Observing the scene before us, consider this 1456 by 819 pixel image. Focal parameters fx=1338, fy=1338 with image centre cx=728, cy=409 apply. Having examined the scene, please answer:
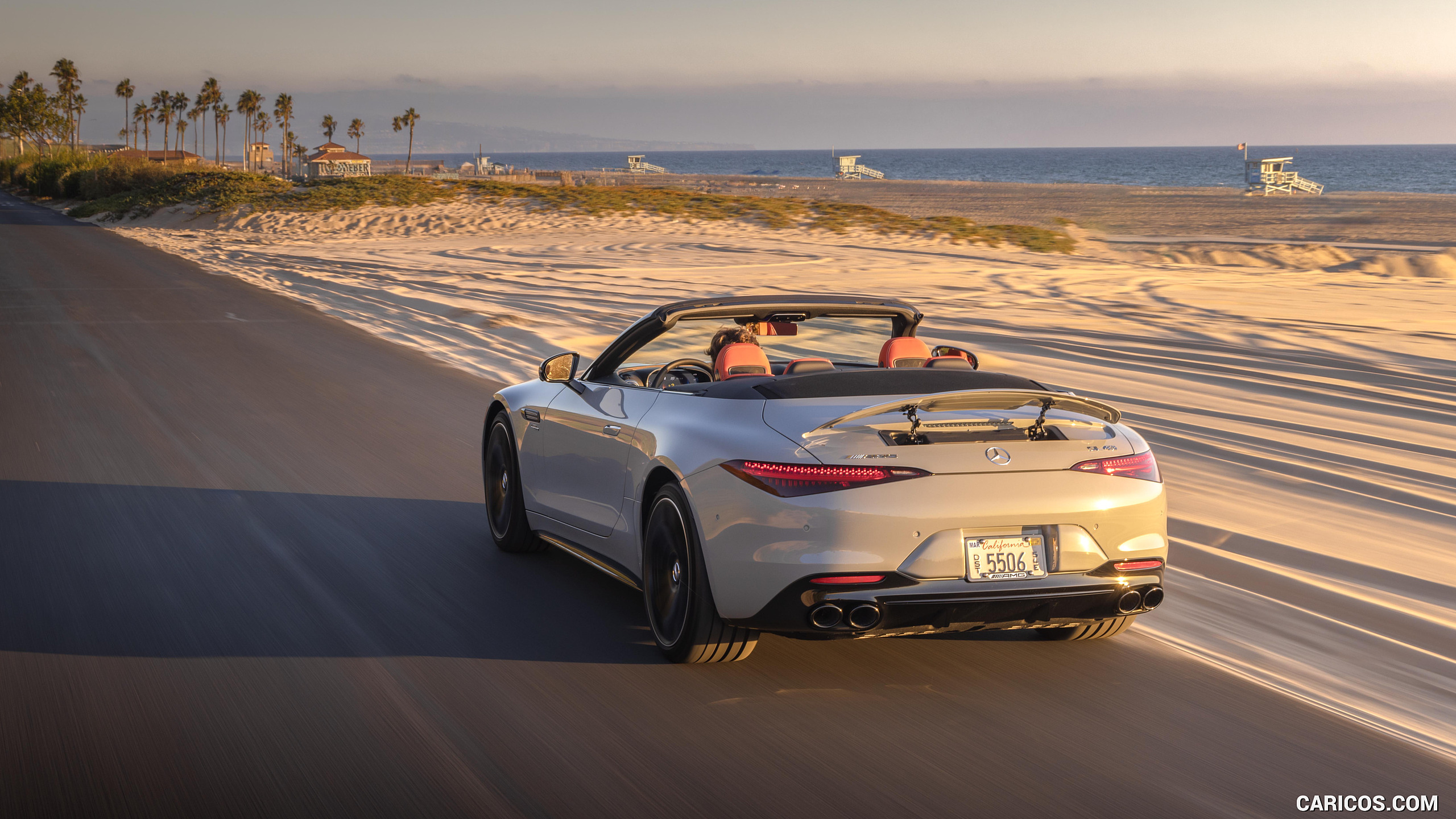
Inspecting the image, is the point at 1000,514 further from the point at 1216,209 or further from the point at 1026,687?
the point at 1216,209

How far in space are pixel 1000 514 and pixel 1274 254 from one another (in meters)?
31.9

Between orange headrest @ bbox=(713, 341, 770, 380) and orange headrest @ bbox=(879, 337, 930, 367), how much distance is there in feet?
1.99

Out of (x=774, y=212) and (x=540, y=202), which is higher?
(x=774, y=212)

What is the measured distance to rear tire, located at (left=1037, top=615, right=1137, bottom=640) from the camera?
18.2 feet

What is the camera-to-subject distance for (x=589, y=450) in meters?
5.98

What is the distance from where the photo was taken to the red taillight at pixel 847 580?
4492 millimetres

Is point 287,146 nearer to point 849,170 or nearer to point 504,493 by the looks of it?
point 849,170

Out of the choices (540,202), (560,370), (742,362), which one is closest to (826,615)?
(742,362)

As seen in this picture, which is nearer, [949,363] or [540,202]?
[949,363]

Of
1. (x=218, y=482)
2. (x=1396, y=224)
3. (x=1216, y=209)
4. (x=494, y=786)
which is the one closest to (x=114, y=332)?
(x=218, y=482)

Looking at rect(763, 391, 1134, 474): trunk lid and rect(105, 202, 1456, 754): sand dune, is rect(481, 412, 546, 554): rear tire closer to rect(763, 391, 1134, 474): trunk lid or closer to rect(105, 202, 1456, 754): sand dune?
rect(763, 391, 1134, 474): trunk lid

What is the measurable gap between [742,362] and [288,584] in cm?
240

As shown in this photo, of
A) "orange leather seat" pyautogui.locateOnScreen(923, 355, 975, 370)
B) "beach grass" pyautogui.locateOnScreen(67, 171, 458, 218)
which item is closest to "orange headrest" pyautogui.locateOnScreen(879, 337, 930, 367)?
"orange leather seat" pyautogui.locateOnScreen(923, 355, 975, 370)

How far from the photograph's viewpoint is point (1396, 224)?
4812 centimetres
